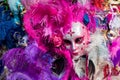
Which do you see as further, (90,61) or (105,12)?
(105,12)

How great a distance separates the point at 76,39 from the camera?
4.63ft

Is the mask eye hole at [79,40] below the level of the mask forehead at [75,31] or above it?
below

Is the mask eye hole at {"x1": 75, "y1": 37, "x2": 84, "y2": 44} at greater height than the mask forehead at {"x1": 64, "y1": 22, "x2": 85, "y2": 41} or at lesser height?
lesser

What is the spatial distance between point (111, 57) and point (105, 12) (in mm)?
241

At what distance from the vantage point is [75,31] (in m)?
1.40

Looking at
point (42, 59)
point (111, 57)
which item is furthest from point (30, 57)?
point (111, 57)

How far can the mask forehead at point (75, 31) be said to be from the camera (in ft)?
4.57

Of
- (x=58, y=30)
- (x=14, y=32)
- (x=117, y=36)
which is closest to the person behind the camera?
(x=58, y=30)

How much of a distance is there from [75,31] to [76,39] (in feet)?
0.11

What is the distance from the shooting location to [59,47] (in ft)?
4.58

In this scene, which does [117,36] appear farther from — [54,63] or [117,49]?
[54,63]

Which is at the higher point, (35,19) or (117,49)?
(35,19)

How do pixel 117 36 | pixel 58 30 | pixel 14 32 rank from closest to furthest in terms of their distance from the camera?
pixel 58 30, pixel 14 32, pixel 117 36

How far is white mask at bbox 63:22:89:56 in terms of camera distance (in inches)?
55.0
